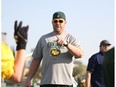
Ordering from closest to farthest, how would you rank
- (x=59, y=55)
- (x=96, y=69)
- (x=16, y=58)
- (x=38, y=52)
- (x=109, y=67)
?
(x=109, y=67), (x=16, y=58), (x=59, y=55), (x=38, y=52), (x=96, y=69)

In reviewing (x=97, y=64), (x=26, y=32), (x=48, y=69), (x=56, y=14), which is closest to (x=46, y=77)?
(x=48, y=69)

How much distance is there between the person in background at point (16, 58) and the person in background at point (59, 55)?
2194 millimetres

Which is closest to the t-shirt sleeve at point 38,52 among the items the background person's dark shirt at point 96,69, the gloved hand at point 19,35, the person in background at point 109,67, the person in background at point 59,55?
the person in background at point 59,55

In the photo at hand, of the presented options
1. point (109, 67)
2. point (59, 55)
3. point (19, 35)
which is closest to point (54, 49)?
point (59, 55)

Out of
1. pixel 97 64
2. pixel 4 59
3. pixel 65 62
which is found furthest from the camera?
pixel 97 64

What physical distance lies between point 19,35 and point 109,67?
4.50 feet

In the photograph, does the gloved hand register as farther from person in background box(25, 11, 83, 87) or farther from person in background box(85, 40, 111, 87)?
person in background box(85, 40, 111, 87)

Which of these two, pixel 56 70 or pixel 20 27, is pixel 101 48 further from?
pixel 20 27

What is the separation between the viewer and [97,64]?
309 inches

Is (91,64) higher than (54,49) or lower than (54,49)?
lower

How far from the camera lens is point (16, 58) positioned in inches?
154

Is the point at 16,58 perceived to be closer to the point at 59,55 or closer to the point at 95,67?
the point at 59,55

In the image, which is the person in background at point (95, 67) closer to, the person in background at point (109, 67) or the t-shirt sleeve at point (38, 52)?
the t-shirt sleeve at point (38, 52)

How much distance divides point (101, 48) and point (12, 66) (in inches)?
168
